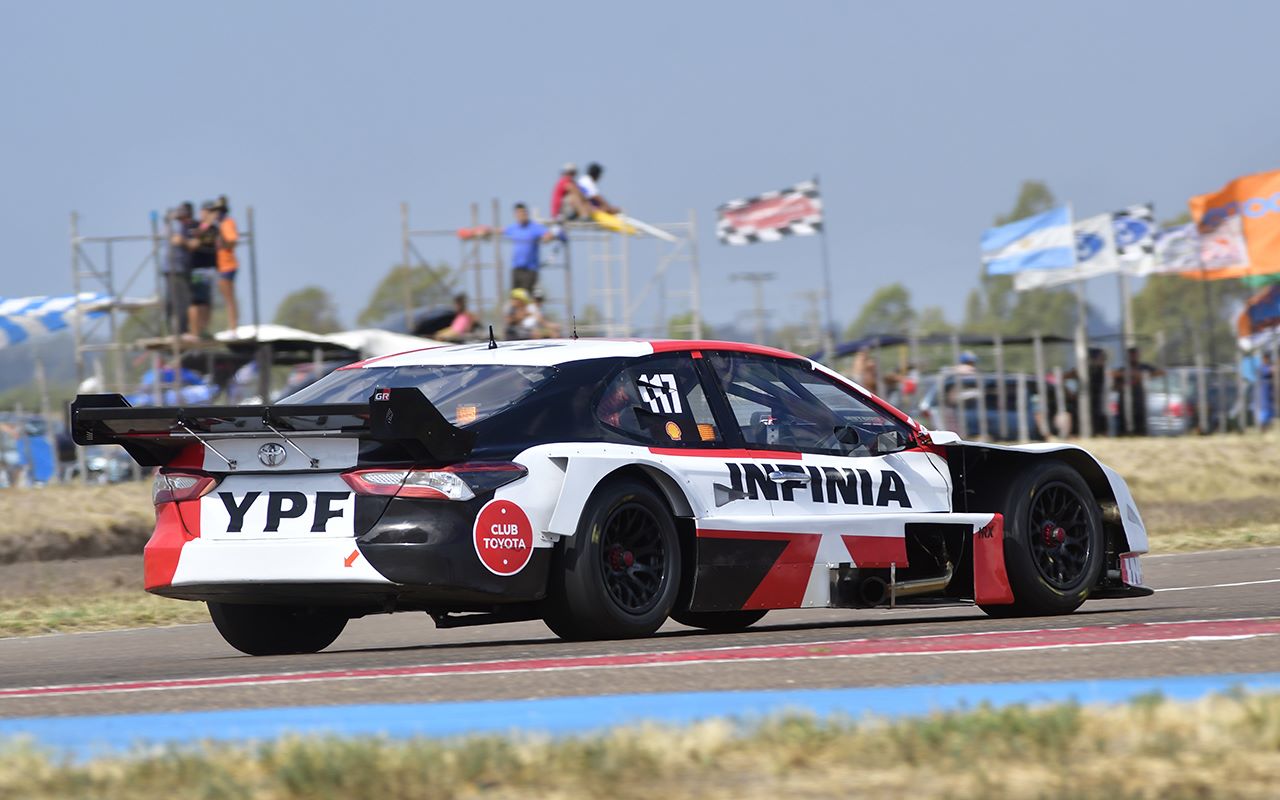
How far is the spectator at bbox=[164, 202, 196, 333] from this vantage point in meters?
20.5

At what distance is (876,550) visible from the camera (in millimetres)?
8906

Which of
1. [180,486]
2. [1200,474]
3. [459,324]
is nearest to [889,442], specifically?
[180,486]

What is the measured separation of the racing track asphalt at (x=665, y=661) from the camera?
235 inches

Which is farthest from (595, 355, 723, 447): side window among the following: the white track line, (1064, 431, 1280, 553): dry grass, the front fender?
(1064, 431, 1280, 553): dry grass

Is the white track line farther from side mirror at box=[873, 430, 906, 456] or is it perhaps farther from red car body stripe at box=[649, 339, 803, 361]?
red car body stripe at box=[649, 339, 803, 361]

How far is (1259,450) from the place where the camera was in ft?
77.4

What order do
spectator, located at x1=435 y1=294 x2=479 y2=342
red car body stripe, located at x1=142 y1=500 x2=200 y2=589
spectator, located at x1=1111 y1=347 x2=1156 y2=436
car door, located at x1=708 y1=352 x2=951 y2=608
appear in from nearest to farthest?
red car body stripe, located at x1=142 y1=500 x2=200 y2=589
car door, located at x1=708 y1=352 x2=951 y2=608
spectator, located at x1=435 y1=294 x2=479 y2=342
spectator, located at x1=1111 y1=347 x2=1156 y2=436

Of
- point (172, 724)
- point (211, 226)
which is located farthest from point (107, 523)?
point (172, 724)

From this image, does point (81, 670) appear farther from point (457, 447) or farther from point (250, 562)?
point (457, 447)

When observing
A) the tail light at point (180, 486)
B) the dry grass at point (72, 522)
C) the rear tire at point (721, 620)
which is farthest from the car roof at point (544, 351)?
the dry grass at point (72, 522)

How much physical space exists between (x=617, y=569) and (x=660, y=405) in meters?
0.85

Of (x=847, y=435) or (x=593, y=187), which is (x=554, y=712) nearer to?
(x=847, y=435)

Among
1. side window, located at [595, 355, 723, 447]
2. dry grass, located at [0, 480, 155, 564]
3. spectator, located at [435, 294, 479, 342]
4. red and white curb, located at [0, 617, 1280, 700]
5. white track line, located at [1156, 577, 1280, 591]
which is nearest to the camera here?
red and white curb, located at [0, 617, 1280, 700]

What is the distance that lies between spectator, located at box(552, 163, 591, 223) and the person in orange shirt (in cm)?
435
